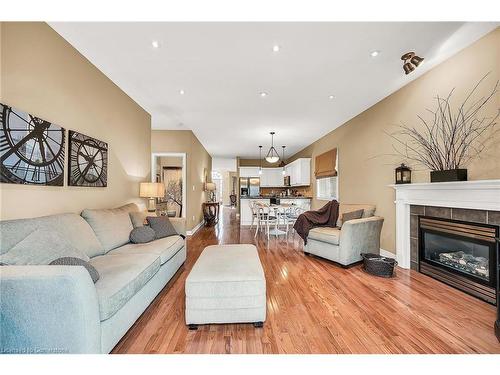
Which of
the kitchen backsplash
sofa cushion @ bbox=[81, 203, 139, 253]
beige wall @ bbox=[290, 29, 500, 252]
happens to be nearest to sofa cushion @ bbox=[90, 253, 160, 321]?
sofa cushion @ bbox=[81, 203, 139, 253]

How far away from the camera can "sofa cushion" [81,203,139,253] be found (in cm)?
242

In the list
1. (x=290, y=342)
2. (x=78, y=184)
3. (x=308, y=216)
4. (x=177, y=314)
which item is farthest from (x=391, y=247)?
(x=78, y=184)

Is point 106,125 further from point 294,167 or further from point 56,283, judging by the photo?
point 294,167

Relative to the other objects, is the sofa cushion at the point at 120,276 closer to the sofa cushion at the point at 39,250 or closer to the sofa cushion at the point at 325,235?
the sofa cushion at the point at 39,250

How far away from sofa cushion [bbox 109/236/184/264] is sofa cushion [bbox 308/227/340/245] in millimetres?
2186

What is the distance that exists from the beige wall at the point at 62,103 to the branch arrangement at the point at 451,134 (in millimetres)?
4305

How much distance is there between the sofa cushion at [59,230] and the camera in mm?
1533

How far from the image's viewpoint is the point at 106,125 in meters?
3.12

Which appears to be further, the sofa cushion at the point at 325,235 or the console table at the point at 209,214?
the console table at the point at 209,214

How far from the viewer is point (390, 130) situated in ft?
11.9

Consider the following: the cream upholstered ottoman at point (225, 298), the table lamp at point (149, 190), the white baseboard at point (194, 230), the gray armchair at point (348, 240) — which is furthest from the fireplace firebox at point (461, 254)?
the white baseboard at point (194, 230)

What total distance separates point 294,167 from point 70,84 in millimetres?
6601

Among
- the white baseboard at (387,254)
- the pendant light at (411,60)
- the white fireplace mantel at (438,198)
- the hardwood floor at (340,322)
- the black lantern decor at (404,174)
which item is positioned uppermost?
the pendant light at (411,60)

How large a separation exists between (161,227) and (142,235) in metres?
0.33
